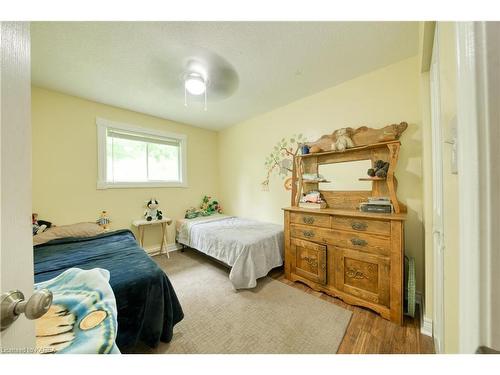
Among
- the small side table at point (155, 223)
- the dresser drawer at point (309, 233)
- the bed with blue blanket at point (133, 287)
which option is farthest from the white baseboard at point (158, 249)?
the dresser drawer at point (309, 233)

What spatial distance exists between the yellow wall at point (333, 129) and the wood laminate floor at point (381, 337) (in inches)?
20.3

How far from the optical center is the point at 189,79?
192cm

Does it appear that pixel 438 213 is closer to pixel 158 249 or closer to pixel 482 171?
pixel 482 171

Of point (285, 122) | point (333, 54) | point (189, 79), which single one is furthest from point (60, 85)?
point (333, 54)

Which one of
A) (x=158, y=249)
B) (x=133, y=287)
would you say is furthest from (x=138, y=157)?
(x=133, y=287)

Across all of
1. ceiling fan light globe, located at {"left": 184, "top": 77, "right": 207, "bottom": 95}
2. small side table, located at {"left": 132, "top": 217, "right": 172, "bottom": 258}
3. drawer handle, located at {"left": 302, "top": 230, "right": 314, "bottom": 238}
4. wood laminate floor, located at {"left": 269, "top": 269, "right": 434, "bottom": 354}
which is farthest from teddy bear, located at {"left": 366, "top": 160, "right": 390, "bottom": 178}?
small side table, located at {"left": 132, "top": 217, "right": 172, "bottom": 258}

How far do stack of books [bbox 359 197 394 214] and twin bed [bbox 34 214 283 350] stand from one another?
3.57ft

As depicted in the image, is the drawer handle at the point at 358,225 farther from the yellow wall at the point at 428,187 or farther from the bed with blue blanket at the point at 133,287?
the bed with blue blanket at the point at 133,287

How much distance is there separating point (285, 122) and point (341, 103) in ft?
2.70

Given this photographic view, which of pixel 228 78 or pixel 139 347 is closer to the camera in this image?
pixel 139 347

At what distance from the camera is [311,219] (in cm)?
200

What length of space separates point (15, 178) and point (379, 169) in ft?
7.60

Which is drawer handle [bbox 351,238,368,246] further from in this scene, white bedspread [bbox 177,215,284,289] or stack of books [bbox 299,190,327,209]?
white bedspread [bbox 177,215,284,289]
